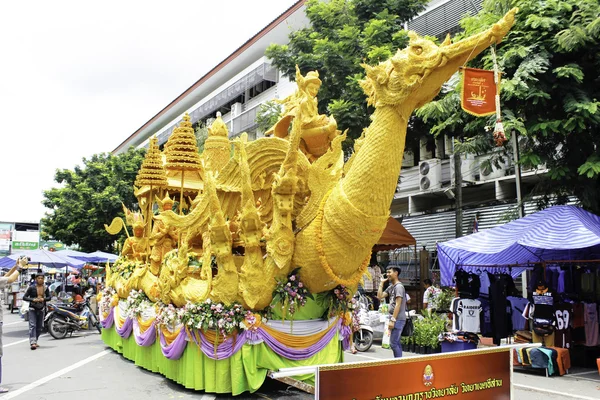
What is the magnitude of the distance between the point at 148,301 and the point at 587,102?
726cm

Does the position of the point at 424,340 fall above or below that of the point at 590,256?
below

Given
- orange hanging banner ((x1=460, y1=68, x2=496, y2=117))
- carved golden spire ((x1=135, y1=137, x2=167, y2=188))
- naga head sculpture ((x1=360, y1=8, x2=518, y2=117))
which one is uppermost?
orange hanging banner ((x1=460, y1=68, x2=496, y2=117))

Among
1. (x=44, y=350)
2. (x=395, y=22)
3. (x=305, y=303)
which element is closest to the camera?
(x=305, y=303)

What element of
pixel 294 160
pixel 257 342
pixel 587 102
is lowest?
pixel 257 342

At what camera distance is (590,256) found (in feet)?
26.7

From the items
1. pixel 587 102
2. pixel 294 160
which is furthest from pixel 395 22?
pixel 294 160

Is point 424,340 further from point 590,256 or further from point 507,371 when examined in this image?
point 507,371

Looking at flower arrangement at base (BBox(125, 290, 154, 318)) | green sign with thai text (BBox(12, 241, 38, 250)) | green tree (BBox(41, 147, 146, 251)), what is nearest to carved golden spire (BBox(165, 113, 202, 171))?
flower arrangement at base (BBox(125, 290, 154, 318))

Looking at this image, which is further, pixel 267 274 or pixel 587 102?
pixel 587 102

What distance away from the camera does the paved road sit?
562cm

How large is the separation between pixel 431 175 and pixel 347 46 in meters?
5.07

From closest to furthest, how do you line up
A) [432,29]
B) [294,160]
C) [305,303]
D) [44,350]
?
[294,160], [305,303], [44,350], [432,29]

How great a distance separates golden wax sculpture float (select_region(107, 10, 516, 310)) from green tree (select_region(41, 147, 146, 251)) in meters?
15.7

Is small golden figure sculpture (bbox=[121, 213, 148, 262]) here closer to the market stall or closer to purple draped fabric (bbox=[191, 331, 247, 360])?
purple draped fabric (bbox=[191, 331, 247, 360])
